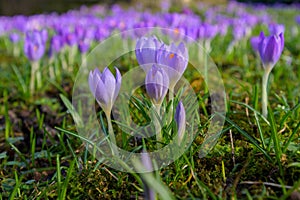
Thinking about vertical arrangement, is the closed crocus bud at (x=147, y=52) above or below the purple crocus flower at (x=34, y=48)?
above

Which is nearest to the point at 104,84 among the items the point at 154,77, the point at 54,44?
the point at 154,77

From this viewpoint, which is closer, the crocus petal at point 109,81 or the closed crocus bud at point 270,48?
the crocus petal at point 109,81

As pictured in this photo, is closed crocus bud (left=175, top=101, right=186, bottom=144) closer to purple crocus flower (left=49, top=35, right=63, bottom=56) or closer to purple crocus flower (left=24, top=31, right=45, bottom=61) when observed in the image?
purple crocus flower (left=24, top=31, right=45, bottom=61)

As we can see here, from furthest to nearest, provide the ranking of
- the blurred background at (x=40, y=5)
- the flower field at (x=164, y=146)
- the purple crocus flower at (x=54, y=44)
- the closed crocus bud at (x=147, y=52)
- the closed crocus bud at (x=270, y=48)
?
the blurred background at (x=40, y=5) → the purple crocus flower at (x=54, y=44) → the closed crocus bud at (x=270, y=48) → the closed crocus bud at (x=147, y=52) → the flower field at (x=164, y=146)

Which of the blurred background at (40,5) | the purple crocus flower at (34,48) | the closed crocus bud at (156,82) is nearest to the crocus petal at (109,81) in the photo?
the closed crocus bud at (156,82)

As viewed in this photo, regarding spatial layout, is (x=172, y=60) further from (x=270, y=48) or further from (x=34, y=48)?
(x=34, y=48)

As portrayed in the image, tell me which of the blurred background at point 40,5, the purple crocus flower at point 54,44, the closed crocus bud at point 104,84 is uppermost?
the closed crocus bud at point 104,84

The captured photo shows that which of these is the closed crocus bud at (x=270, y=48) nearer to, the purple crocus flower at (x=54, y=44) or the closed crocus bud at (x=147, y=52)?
the closed crocus bud at (x=147, y=52)

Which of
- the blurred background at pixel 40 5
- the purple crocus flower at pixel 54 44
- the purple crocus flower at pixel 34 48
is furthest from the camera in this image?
the blurred background at pixel 40 5

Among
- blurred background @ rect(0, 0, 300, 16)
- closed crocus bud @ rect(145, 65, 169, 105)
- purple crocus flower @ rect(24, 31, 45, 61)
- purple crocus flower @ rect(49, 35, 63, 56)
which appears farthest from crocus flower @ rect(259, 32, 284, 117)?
blurred background @ rect(0, 0, 300, 16)
